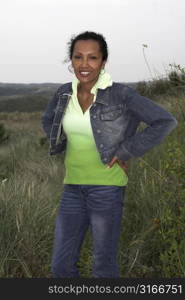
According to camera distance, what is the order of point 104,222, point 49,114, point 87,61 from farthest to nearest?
point 49,114, point 87,61, point 104,222

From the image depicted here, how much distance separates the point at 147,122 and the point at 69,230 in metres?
0.79

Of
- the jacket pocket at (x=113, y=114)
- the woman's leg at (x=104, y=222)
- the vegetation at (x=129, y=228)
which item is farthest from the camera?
the vegetation at (x=129, y=228)

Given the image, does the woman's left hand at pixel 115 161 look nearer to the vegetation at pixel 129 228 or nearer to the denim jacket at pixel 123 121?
the denim jacket at pixel 123 121

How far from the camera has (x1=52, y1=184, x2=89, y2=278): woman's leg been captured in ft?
8.87

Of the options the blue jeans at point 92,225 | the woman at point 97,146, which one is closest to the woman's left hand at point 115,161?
the woman at point 97,146

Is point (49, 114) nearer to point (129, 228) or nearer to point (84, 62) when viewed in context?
point (84, 62)

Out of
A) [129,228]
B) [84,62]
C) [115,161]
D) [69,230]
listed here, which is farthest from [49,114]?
[129,228]

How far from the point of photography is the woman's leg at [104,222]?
103 inches

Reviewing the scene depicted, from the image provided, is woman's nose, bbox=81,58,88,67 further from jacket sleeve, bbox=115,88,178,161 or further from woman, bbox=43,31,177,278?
jacket sleeve, bbox=115,88,178,161

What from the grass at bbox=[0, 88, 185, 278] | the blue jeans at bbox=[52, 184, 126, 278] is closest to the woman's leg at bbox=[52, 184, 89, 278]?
the blue jeans at bbox=[52, 184, 126, 278]

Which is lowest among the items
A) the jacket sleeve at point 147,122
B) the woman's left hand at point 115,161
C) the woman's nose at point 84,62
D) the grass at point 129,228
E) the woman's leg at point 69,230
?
the grass at point 129,228

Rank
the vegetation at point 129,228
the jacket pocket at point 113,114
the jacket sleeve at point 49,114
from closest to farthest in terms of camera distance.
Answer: the jacket pocket at point 113,114
the jacket sleeve at point 49,114
the vegetation at point 129,228

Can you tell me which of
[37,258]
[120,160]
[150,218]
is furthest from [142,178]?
[120,160]

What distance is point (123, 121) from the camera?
274cm
